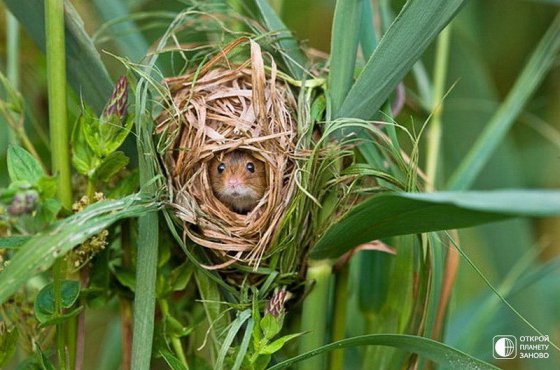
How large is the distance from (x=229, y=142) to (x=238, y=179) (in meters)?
0.05

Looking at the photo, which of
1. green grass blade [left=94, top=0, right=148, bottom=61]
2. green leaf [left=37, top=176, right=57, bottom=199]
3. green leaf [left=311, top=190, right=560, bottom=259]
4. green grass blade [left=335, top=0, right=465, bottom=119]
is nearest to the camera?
green leaf [left=311, top=190, right=560, bottom=259]

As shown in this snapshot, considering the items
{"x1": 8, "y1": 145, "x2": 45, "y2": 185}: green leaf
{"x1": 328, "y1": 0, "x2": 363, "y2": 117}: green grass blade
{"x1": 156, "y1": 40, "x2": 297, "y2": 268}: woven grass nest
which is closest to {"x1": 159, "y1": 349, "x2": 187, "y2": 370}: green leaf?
{"x1": 156, "y1": 40, "x2": 297, "y2": 268}: woven grass nest

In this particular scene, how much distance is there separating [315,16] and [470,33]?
34 cm

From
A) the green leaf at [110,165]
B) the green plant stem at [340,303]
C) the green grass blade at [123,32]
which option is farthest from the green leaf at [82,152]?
the green plant stem at [340,303]

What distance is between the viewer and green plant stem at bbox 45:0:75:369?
840 mm

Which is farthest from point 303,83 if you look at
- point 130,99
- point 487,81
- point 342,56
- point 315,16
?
point 315,16

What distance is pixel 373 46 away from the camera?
954 mm

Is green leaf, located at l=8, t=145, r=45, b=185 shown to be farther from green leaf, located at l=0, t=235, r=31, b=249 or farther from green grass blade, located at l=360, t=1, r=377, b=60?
green grass blade, located at l=360, t=1, r=377, b=60

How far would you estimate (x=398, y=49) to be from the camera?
822mm

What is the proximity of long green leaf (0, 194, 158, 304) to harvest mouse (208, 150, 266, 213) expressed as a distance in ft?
0.77

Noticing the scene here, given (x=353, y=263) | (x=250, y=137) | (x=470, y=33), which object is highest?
(x=470, y=33)

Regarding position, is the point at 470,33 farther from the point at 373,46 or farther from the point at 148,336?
the point at 148,336

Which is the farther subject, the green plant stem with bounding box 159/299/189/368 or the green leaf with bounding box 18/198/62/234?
the green plant stem with bounding box 159/299/189/368

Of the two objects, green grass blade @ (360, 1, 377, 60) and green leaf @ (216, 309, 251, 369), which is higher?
green grass blade @ (360, 1, 377, 60)
